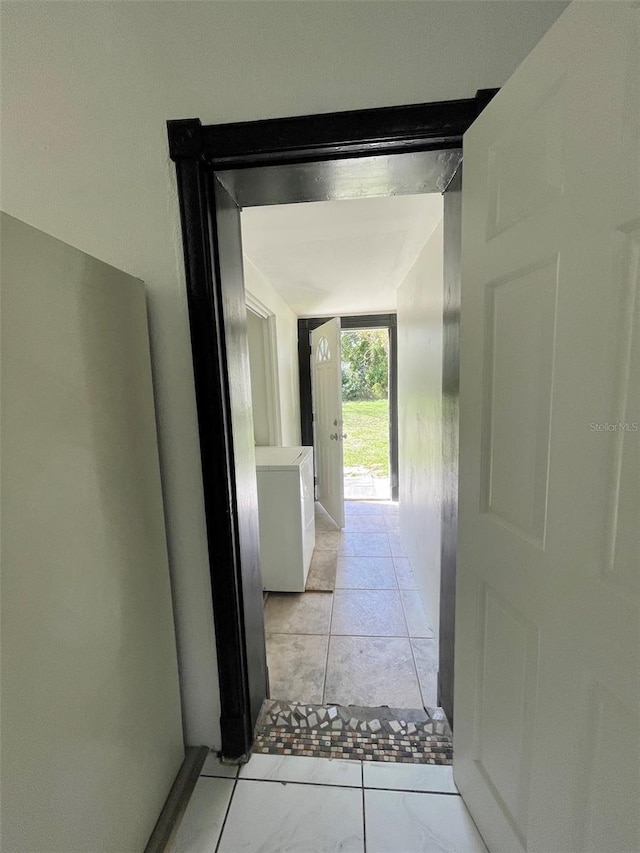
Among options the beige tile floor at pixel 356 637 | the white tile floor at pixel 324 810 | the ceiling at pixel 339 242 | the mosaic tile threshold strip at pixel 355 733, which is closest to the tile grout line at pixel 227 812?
the white tile floor at pixel 324 810

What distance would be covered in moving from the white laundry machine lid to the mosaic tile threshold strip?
Result: 1.23m

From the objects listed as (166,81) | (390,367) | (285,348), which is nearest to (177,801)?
(166,81)

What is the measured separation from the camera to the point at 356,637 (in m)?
1.94

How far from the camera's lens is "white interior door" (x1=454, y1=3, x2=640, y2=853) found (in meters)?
0.53

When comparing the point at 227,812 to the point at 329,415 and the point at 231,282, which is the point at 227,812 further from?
the point at 329,415

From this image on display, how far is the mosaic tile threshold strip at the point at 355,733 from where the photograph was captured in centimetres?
121

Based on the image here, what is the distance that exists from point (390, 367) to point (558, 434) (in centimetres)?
356

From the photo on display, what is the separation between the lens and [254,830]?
1.00 metres

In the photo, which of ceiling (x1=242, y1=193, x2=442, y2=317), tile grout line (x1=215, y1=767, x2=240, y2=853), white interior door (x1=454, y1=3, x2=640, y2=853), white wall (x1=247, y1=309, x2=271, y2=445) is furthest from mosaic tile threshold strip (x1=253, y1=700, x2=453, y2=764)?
ceiling (x1=242, y1=193, x2=442, y2=317)

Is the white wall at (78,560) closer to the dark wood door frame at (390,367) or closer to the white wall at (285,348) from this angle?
the white wall at (285,348)

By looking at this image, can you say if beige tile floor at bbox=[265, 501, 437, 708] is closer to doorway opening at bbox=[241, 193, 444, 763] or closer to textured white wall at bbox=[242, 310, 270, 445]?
doorway opening at bbox=[241, 193, 444, 763]

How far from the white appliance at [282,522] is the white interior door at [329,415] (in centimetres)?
102

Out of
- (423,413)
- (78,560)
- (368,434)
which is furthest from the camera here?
(368,434)

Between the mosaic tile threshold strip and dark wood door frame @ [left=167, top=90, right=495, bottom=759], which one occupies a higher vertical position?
dark wood door frame @ [left=167, top=90, right=495, bottom=759]
